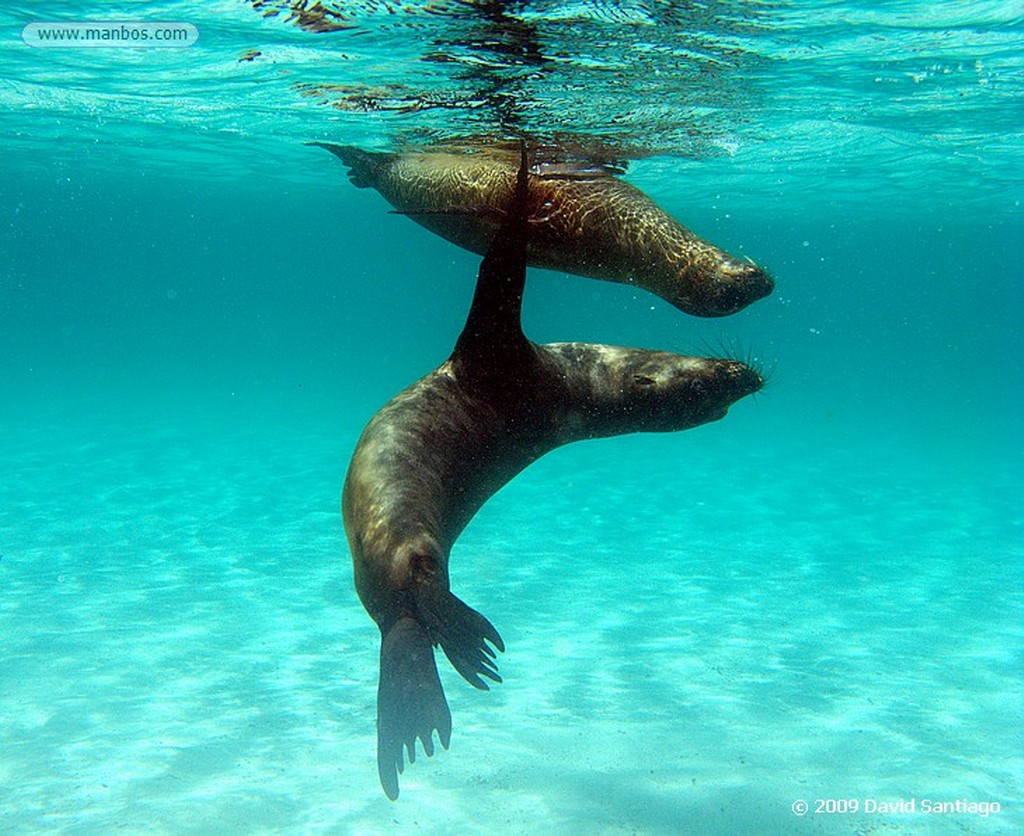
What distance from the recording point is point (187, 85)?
16031 mm

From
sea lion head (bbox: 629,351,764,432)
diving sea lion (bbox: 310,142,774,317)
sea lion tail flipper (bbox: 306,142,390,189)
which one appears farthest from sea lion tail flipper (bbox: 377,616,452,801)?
sea lion tail flipper (bbox: 306,142,390,189)

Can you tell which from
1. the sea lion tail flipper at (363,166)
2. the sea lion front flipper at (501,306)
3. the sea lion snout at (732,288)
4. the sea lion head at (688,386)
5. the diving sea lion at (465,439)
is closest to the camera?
the diving sea lion at (465,439)

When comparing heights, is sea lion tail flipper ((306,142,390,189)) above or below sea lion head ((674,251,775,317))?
above

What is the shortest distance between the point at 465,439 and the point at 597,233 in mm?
2535

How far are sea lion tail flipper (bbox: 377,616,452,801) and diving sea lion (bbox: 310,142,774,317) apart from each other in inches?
114

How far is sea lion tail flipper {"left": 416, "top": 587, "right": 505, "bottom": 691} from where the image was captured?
372 cm

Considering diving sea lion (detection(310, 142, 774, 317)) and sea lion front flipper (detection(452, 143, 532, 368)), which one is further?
diving sea lion (detection(310, 142, 774, 317))

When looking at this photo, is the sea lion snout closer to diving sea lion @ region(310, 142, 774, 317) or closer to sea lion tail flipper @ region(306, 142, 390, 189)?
diving sea lion @ region(310, 142, 774, 317)

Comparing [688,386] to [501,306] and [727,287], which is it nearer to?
[727,287]

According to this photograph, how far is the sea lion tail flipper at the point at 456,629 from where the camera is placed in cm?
372

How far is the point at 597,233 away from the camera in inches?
261

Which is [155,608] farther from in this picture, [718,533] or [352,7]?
[718,533]

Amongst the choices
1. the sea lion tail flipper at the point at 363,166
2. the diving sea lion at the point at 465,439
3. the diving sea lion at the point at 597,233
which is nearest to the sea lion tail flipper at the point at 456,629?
the diving sea lion at the point at 465,439

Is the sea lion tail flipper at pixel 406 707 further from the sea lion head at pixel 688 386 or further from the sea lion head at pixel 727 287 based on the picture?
the sea lion head at pixel 727 287
